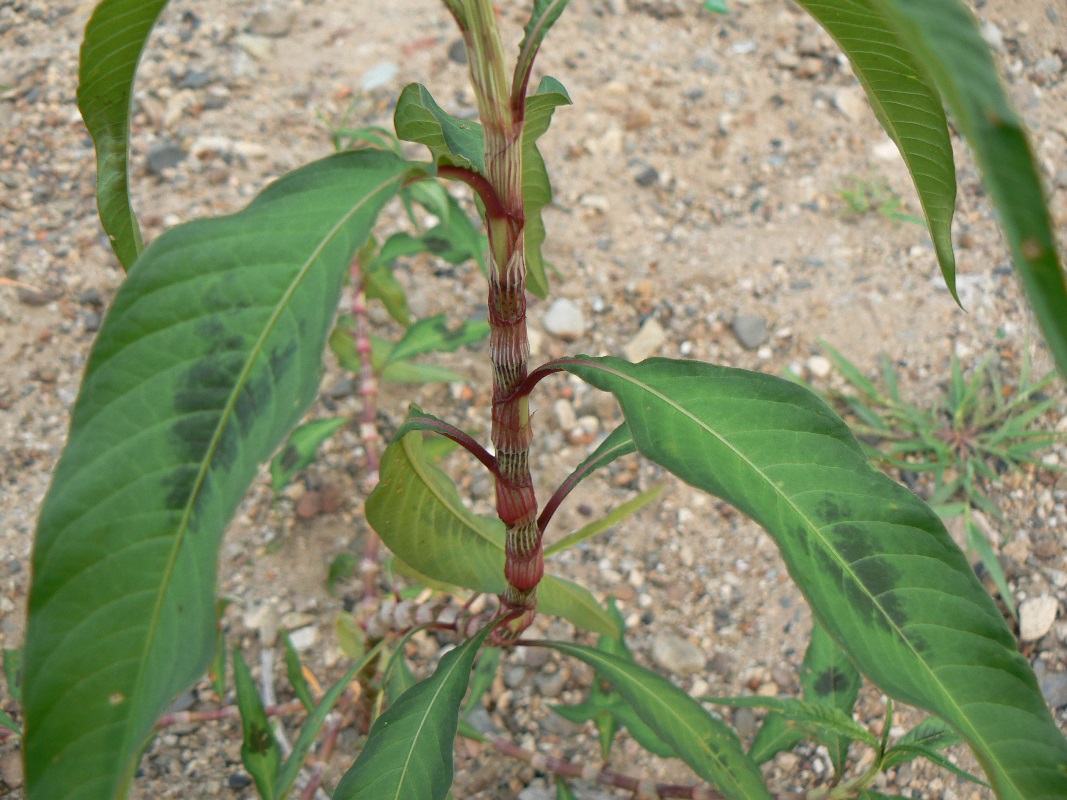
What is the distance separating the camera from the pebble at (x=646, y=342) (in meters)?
2.26

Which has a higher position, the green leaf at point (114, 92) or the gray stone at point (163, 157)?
the gray stone at point (163, 157)

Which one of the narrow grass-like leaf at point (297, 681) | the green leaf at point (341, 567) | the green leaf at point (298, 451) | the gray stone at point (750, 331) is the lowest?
the narrow grass-like leaf at point (297, 681)

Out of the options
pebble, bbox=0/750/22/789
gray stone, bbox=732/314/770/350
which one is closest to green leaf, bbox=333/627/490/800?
pebble, bbox=0/750/22/789

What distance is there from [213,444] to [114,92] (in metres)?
0.40

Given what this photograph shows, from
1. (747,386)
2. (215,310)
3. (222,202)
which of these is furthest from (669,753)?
(222,202)

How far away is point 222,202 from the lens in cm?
237

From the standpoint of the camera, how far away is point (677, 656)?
1808 mm

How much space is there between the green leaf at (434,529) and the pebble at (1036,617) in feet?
3.13

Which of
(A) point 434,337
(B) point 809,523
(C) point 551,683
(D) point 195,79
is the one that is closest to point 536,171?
(B) point 809,523

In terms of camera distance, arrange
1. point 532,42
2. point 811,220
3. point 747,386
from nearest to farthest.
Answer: point 532,42 < point 747,386 < point 811,220

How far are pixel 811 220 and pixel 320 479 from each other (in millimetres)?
A: 1527

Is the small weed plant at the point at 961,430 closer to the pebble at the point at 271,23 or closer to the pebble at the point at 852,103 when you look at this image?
the pebble at the point at 852,103

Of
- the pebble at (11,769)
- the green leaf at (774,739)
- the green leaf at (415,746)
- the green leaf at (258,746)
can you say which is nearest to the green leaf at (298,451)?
the green leaf at (258,746)

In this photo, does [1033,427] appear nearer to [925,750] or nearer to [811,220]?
[811,220]
